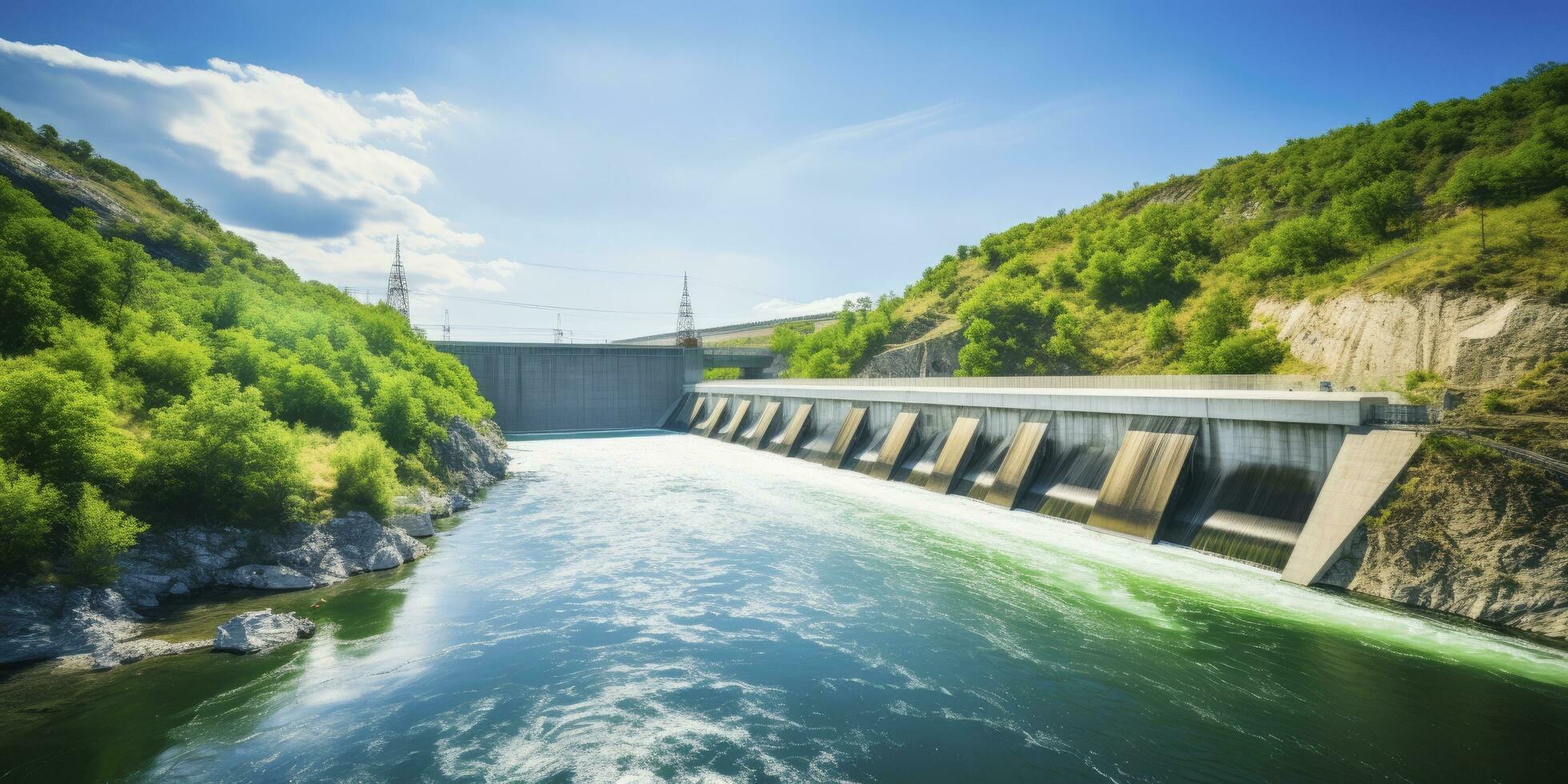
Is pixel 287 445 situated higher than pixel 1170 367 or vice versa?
pixel 1170 367

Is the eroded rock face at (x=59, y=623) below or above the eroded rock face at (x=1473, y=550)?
below

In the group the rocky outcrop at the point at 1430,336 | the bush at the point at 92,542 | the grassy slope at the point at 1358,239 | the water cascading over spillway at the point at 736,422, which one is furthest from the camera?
the water cascading over spillway at the point at 736,422

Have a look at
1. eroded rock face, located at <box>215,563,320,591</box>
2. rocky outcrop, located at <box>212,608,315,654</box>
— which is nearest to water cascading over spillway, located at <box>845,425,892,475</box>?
eroded rock face, located at <box>215,563,320,591</box>

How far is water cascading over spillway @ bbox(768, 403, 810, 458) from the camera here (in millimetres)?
53406

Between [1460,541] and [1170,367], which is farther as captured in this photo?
[1170,367]

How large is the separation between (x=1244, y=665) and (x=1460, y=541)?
721 cm

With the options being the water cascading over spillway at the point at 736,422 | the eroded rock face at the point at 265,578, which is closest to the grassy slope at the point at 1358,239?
the water cascading over spillway at the point at 736,422

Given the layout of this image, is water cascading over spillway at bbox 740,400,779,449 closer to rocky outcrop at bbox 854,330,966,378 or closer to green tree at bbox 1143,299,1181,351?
rocky outcrop at bbox 854,330,966,378

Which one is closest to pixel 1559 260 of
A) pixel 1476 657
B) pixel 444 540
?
pixel 1476 657

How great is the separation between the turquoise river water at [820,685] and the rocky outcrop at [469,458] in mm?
14494

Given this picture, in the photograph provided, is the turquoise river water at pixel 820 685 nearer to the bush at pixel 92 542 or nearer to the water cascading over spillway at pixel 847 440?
the bush at pixel 92 542

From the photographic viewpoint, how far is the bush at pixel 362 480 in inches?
859

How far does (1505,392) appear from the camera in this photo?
18.0m

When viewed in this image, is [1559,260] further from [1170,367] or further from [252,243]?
[252,243]
